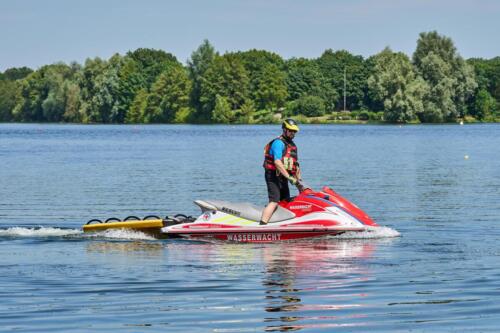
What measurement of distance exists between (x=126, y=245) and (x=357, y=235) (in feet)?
13.3

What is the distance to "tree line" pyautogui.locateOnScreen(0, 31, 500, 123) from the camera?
138 metres

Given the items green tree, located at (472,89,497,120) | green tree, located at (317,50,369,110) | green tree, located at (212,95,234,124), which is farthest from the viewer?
green tree, located at (317,50,369,110)

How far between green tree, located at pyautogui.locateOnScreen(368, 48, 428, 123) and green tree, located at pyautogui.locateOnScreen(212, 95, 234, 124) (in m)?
27.3

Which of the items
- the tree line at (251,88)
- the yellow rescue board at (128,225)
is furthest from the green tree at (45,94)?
the yellow rescue board at (128,225)

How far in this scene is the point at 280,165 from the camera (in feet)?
60.4

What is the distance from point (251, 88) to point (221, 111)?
9015 mm

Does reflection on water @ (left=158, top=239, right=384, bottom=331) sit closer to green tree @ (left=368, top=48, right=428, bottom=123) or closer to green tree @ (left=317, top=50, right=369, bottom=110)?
green tree @ (left=368, top=48, right=428, bottom=123)

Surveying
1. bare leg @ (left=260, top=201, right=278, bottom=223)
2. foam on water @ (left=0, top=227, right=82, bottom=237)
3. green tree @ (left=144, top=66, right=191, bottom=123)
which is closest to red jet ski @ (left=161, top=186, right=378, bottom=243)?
bare leg @ (left=260, top=201, right=278, bottom=223)

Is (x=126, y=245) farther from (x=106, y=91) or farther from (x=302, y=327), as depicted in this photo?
(x=106, y=91)

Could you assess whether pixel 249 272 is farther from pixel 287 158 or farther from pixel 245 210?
pixel 245 210

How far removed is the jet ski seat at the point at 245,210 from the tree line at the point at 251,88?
114 meters

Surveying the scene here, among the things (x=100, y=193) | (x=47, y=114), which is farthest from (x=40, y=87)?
(x=100, y=193)

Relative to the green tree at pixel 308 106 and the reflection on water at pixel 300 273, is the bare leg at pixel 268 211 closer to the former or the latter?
the reflection on water at pixel 300 273

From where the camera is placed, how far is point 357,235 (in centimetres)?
1900
